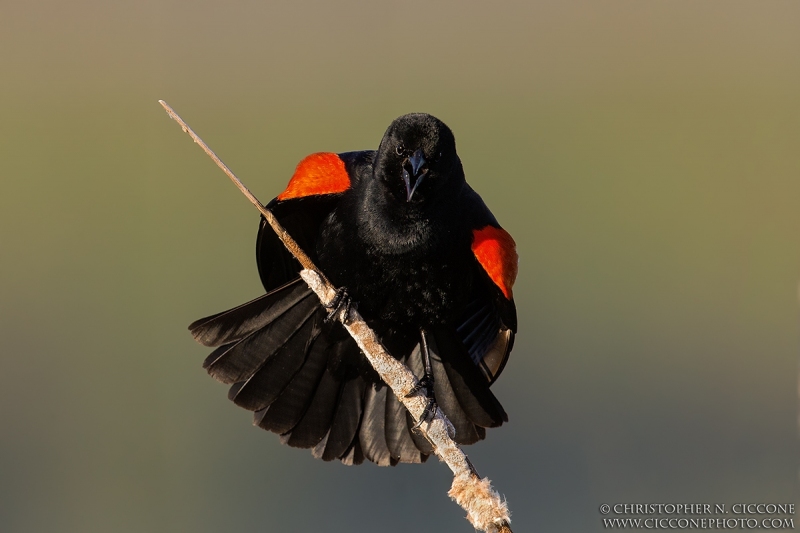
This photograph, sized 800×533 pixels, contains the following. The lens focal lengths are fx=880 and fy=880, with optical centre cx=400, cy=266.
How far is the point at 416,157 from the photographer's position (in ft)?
10.1

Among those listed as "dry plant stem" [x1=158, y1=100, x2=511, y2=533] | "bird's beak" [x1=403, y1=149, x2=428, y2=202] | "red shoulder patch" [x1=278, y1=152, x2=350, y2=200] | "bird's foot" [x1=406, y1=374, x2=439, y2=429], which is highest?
"red shoulder patch" [x1=278, y1=152, x2=350, y2=200]

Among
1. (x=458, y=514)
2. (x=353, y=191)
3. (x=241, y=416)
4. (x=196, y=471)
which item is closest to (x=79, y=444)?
(x=196, y=471)

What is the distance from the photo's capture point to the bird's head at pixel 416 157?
10.1 feet

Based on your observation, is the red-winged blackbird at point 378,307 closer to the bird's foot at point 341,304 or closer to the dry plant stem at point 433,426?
the bird's foot at point 341,304

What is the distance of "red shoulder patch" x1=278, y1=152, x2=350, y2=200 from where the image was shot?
327 cm

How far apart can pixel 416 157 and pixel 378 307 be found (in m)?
0.62

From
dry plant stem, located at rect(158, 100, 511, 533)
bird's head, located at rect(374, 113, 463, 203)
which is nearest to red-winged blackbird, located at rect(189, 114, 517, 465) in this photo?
Result: bird's head, located at rect(374, 113, 463, 203)

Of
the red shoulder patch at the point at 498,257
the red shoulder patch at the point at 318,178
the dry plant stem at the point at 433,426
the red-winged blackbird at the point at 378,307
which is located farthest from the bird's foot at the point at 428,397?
the red shoulder patch at the point at 318,178

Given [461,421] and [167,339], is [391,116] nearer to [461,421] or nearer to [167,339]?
[167,339]

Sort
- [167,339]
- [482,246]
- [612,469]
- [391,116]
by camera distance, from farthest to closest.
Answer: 1. [391,116]
2. [167,339]
3. [612,469]
4. [482,246]

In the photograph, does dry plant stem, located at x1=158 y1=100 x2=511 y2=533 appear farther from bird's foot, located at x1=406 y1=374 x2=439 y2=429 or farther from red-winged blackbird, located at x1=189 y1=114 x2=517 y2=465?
red-winged blackbird, located at x1=189 y1=114 x2=517 y2=465

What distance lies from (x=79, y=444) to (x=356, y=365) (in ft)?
9.42

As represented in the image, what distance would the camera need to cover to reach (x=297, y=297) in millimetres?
3426

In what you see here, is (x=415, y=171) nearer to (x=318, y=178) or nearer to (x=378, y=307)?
(x=318, y=178)
